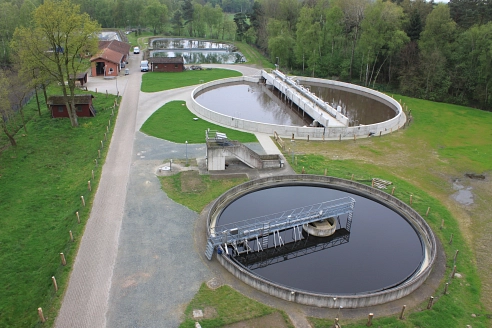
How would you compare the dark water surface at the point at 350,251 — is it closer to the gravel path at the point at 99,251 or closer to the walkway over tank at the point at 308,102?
the gravel path at the point at 99,251

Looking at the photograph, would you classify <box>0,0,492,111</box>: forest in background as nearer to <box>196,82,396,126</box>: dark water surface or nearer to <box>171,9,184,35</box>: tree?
<box>196,82,396,126</box>: dark water surface

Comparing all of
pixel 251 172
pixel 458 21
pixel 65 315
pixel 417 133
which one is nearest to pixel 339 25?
pixel 458 21

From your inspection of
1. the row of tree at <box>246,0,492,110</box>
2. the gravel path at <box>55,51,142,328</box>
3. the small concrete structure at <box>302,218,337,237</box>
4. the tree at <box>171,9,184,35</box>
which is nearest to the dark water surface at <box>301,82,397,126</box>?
the row of tree at <box>246,0,492,110</box>

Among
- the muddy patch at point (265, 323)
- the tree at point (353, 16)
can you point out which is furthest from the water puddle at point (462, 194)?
the tree at point (353, 16)

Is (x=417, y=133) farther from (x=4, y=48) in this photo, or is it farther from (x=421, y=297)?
(x=4, y=48)

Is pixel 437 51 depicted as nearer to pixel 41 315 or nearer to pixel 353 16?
pixel 353 16

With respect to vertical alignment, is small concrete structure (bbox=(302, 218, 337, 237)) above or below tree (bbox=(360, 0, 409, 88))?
below
